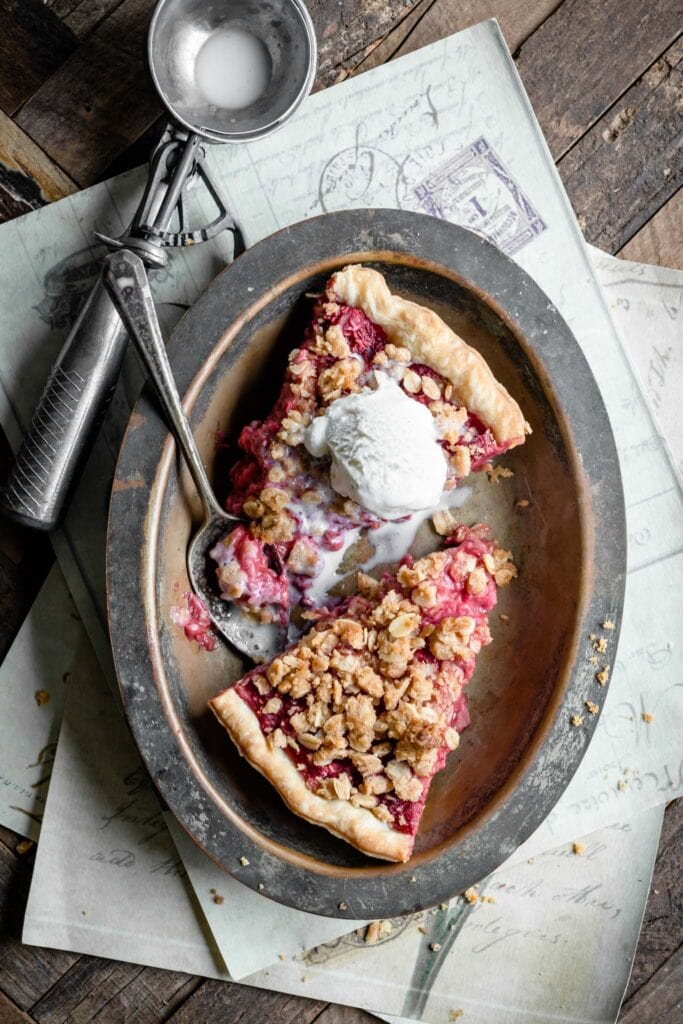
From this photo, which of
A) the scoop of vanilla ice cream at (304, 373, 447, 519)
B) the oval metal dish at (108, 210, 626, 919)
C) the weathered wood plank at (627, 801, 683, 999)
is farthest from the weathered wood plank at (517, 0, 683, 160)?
the weathered wood plank at (627, 801, 683, 999)

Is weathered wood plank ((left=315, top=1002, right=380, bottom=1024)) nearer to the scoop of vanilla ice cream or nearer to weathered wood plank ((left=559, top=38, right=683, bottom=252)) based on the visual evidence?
the scoop of vanilla ice cream

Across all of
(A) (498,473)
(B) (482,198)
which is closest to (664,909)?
(A) (498,473)

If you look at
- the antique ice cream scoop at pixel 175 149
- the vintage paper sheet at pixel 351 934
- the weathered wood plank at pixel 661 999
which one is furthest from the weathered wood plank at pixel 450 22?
the weathered wood plank at pixel 661 999

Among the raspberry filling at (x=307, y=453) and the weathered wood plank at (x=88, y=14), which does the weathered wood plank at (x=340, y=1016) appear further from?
the weathered wood plank at (x=88, y=14)

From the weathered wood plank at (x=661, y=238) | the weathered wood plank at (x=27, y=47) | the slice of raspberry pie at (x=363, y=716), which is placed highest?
the weathered wood plank at (x=27, y=47)

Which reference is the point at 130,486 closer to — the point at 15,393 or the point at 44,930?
the point at 15,393

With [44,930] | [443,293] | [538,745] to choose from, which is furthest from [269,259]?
[44,930]

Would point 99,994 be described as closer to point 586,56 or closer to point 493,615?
point 493,615
